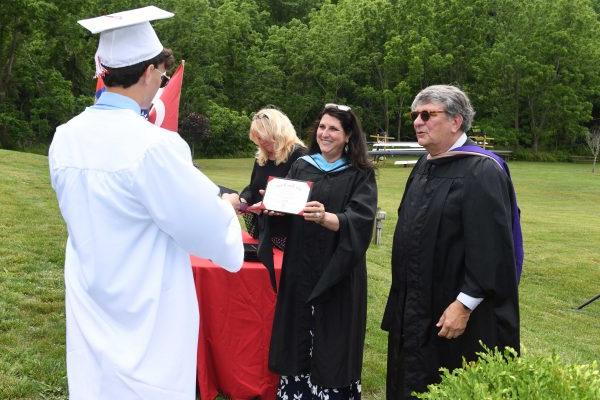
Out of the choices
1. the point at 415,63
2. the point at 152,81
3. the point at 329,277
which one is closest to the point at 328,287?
the point at 329,277

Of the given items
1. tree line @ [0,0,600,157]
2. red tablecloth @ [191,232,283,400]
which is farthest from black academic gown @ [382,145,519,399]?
tree line @ [0,0,600,157]

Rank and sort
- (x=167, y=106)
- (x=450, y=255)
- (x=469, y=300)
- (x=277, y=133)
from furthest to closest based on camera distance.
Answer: (x=167, y=106) < (x=277, y=133) < (x=450, y=255) < (x=469, y=300)

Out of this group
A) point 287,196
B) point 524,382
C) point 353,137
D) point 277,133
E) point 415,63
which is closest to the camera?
point 524,382

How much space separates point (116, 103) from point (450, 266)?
187cm

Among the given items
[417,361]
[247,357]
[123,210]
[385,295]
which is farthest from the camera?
[385,295]

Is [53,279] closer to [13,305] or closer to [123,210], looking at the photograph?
[13,305]

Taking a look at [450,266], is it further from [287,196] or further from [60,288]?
[60,288]

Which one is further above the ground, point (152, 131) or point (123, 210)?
point (152, 131)

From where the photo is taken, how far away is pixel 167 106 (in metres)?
5.22

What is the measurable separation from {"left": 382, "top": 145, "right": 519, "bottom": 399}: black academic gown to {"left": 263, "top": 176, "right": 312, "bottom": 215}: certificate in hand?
56cm

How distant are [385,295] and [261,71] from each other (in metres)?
36.9

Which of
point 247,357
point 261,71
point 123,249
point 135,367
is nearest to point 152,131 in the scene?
point 123,249

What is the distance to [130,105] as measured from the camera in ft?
6.85

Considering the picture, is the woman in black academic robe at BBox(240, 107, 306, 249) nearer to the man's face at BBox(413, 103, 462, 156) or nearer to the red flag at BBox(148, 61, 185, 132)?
the red flag at BBox(148, 61, 185, 132)
